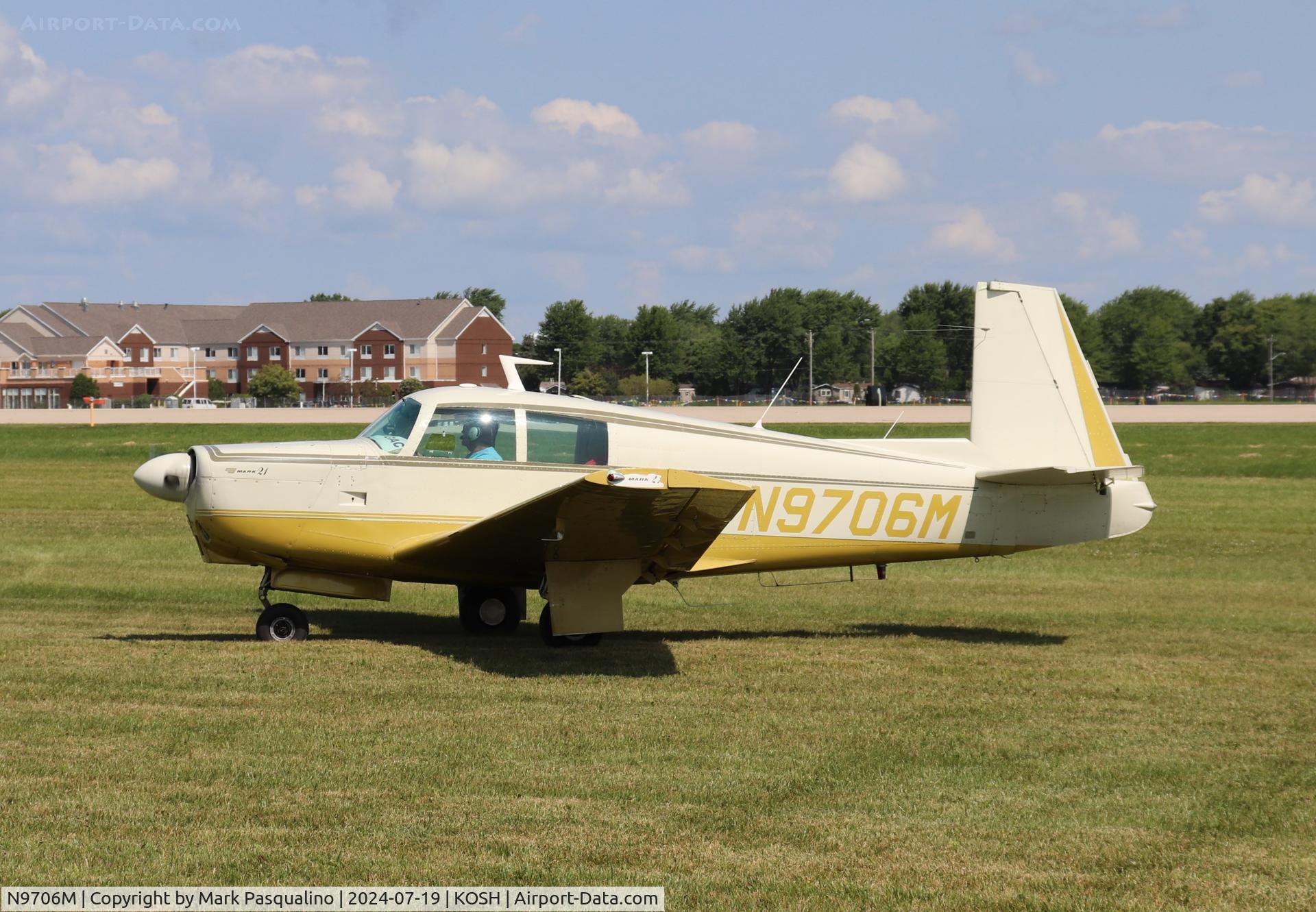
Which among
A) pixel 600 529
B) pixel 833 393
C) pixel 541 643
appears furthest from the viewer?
pixel 833 393

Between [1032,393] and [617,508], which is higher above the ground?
[1032,393]

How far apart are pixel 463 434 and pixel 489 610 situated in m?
1.92

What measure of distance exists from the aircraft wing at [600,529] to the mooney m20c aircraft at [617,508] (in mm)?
25

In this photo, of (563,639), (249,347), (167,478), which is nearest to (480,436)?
(563,639)

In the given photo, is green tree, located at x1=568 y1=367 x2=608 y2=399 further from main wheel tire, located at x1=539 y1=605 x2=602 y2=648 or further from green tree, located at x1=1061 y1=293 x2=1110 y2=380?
main wheel tire, located at x1=539 y1=605 x2=602 y2=648

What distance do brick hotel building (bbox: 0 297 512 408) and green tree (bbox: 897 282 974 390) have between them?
33.1 meters

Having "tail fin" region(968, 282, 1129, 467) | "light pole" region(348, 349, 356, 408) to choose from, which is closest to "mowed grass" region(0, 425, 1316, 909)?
"tail fin" region(968, 282, 1129, 467)

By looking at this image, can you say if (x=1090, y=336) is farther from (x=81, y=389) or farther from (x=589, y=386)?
(x=81, y=389)

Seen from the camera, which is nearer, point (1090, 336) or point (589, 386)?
point (589, 386)

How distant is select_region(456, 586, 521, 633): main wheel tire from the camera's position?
11.6 meters

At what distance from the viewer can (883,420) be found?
52.8m

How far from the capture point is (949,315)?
105 m

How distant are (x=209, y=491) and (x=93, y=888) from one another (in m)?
5.64

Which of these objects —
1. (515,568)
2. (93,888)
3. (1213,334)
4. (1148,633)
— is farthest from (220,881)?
(1213,334)
